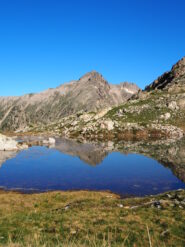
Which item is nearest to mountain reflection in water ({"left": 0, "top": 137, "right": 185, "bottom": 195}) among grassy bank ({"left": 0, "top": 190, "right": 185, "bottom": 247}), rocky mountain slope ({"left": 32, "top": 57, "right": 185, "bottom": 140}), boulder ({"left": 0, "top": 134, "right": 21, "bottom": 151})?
boulder ({"left": 0, "top": 134, "right": 21, "bottom": 151})

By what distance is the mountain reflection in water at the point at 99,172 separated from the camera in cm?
4903

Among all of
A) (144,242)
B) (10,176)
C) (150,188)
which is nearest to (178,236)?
(144,242)

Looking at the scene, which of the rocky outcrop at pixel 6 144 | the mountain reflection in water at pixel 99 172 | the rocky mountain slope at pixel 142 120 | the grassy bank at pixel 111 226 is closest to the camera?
the grassy bank at pixel 111 226

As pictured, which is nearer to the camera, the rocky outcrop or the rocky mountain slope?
the rocky outcrop

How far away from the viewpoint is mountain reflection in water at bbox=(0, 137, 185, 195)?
49.0m

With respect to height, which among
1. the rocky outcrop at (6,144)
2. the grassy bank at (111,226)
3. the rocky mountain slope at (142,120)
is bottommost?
the grassy bank at (111,226)

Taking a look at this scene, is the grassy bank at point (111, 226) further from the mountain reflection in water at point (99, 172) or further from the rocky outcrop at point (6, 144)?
the rocky outcrop at point (6, 144)

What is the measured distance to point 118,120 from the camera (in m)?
166

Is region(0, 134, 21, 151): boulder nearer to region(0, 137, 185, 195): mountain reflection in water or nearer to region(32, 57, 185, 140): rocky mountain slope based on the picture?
region(0, 137, 185, 195): mountain reflection in water

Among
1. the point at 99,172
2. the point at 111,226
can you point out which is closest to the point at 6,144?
the point at 99,172

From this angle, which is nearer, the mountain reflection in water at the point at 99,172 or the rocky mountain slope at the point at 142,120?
the mountain reflection in water at the point at 99,172

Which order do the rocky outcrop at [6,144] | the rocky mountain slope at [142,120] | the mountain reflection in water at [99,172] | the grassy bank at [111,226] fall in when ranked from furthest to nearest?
1. the rocky mountain slope at [142,120]
2. the rocky outcrop at [6,144]
3. the mountain reflection in water at [99,172]
4. the grassy bank at [111,226]

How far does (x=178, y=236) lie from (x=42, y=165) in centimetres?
5677

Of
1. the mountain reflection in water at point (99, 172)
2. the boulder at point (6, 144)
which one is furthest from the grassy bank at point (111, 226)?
the boulder at point (6, 144)
